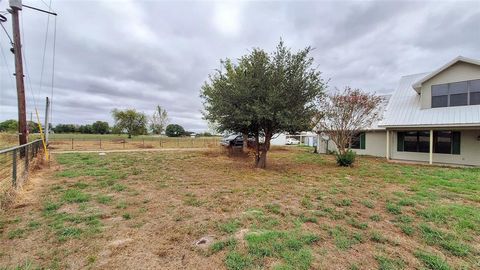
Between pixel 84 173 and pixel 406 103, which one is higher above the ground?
pixel 406 103

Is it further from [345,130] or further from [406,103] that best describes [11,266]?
[406,103]

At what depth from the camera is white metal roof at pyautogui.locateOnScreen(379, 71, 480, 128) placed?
11281 millimetres

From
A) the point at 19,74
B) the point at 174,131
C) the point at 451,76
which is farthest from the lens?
the point at 174,131

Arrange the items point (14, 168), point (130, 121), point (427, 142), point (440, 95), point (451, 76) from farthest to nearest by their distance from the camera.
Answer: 1. point (130, 121)
2. point (427, 142)
3. point (440, 95)
4. point (451, 76)
5. point (14, 168)

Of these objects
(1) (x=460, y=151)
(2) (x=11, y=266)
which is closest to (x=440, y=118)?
(1) (x=460, y=151)

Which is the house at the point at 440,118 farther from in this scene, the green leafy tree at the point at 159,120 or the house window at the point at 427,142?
the green leafy tree at the point at 159,120

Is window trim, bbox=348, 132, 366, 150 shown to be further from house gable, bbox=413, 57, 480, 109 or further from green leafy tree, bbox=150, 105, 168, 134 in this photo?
green leafy tree, bbox=150, 105, 168, 134

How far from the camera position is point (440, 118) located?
471 inches

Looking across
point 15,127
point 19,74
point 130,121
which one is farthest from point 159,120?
point 19,74

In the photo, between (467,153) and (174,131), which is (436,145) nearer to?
(467,153)

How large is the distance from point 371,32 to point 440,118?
6.00 metres

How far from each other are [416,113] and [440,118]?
1.38 m

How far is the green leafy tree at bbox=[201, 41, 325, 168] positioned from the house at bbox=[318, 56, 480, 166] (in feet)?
25.0

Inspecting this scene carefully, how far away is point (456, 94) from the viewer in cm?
→ 1227
